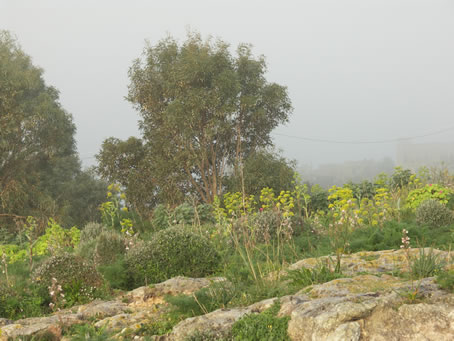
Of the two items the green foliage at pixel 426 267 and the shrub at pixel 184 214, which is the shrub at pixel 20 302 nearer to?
the green foliage at pixel 426 267

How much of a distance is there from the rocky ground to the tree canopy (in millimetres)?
12563

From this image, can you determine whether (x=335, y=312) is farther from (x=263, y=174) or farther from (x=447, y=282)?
(x=263, y=174)

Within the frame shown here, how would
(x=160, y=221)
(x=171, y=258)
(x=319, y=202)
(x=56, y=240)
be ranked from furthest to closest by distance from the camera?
1. (x=319, y=202)
2. (x=160, y=221)
3. (x=56, y=240)
4. (x=171, y=258)

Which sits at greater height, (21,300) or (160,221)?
(160,221)

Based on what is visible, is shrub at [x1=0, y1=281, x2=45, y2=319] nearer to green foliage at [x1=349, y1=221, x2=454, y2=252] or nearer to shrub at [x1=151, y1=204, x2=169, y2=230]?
green foliage at [x1=349, y1=221, x2=454, y2=252]

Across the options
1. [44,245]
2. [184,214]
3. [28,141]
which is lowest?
[44,245]

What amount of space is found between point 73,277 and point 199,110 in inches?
494

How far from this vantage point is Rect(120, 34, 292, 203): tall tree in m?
18.0

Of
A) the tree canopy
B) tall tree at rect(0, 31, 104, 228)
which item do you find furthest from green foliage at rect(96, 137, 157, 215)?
tall tree at rect(0, 31, 104, 228)

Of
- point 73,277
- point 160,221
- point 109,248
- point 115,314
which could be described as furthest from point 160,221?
point 115,314

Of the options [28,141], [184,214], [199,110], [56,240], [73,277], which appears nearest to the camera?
[73,277]

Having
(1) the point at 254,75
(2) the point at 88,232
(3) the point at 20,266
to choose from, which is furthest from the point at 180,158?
(3) the point at 20,266

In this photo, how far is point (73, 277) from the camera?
6.18 metres

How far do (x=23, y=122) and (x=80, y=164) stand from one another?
523 centimetres
